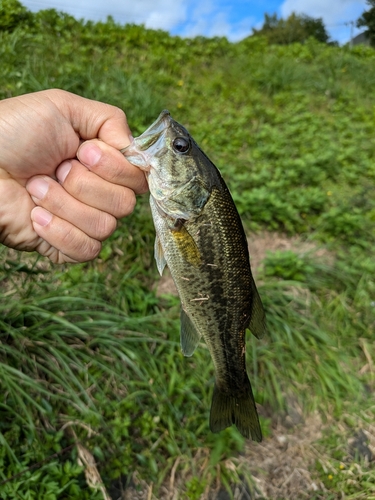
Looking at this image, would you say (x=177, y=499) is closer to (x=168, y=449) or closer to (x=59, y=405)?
(x=168, y=449)

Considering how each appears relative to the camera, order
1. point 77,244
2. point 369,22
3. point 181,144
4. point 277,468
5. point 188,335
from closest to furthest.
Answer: point 181,144 → point 77,244 → point 188,335 → point 277,468 → point 369,22

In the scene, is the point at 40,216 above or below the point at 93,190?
below

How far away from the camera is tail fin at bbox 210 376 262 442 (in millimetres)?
1817

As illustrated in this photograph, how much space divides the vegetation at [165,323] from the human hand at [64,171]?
3.20ft

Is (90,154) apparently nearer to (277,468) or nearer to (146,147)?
(146,147)

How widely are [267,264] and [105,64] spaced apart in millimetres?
4108

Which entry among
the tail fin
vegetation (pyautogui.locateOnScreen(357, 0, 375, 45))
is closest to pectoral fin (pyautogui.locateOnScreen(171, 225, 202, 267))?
the tail fin

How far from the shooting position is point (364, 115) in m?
7.36

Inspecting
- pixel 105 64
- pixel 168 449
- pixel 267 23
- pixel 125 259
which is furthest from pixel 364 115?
pixel 267 23

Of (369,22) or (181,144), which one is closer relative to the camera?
(181,144)

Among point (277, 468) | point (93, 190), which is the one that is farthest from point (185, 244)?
point (277, 468)

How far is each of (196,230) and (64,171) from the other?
62cm

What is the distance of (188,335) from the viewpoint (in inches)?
69.7

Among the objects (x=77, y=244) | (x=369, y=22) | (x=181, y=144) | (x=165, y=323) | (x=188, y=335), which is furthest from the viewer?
(x=369, y=22)
